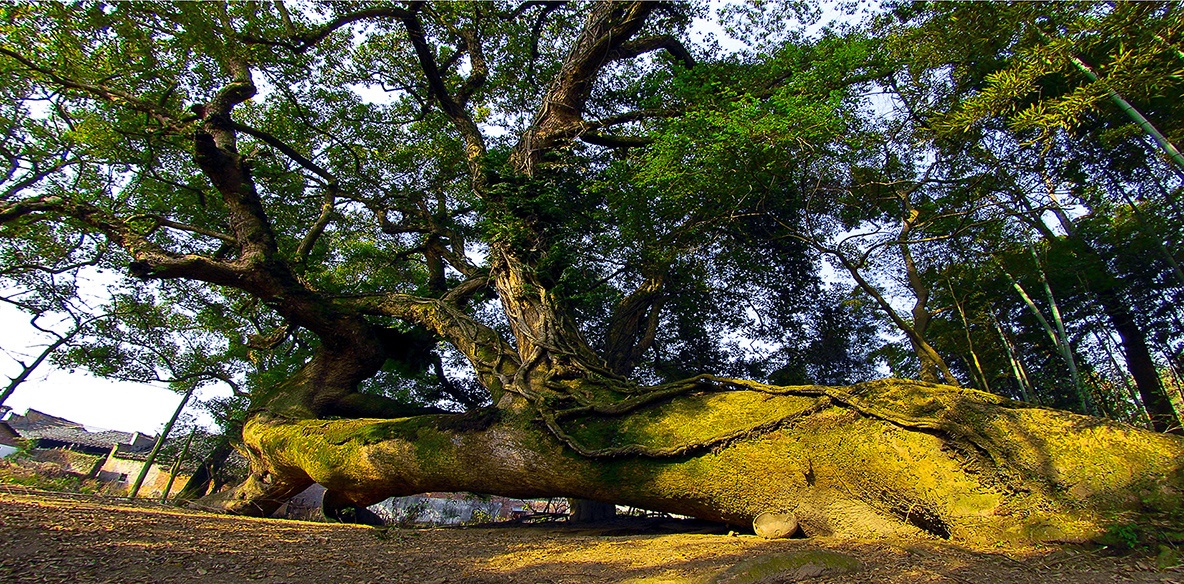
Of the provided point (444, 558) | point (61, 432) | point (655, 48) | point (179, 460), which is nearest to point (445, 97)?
point (655, 48)

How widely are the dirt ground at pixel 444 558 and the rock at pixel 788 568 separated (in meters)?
0.02

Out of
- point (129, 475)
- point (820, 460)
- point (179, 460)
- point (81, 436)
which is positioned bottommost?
point (820, 460)

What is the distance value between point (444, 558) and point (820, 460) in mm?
2528

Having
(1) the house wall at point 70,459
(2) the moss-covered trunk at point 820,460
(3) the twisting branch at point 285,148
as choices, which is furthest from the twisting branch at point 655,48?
(1) the house wall at point 70,459

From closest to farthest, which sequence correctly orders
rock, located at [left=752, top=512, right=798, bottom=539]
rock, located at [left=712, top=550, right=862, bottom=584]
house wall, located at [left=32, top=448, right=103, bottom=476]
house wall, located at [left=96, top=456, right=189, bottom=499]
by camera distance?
1. rock, located at [left=712, top=550, right=862, bottom=584]
2. rock, located at [left=752, top=512, right=798, bottom=539]
3. house wall, located at [left=96, top=456, right=189, bottom=499]
4. house wall, located at [left=32, top=448, right=103, bottom=476]

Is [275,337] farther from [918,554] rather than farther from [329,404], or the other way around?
[918,554]

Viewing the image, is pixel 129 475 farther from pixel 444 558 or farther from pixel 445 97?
pixel 444 558

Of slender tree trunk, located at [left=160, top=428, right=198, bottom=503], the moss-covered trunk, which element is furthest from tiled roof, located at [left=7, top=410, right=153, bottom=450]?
the moss-covered trunk

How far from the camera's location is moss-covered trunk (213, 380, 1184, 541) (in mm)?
3027

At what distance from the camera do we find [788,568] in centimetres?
258

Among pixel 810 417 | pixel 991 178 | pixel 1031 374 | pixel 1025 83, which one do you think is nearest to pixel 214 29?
pixel 810 417

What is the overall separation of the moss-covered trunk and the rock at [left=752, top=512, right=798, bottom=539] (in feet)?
A: 0.22

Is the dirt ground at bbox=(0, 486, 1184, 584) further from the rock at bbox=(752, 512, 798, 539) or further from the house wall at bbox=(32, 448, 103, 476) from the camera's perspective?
the house wall at bbox=(32, 448, 103, 476)

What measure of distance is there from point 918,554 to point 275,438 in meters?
6.00
